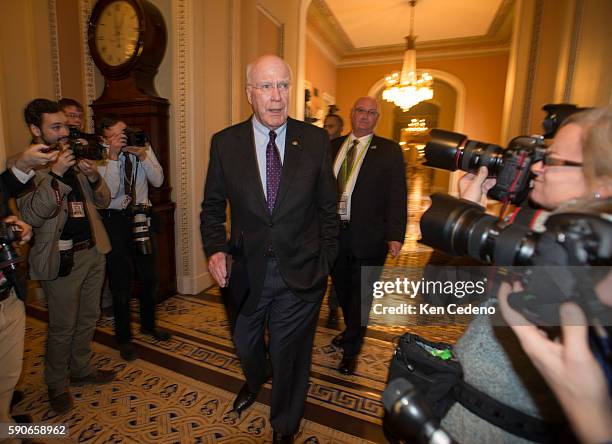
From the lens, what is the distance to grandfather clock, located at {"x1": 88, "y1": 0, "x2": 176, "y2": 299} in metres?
2.77

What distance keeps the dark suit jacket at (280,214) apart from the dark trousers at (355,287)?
59 cm

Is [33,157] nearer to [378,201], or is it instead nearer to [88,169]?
[88,169]

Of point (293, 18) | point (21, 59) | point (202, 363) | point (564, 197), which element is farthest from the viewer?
point (293, 18)

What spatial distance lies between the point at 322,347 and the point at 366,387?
498 millimetres

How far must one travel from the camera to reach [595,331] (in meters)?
0.56

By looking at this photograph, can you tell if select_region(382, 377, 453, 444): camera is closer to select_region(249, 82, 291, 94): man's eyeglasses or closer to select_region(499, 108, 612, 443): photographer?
select_region(499, 108, 612, 443): photographer

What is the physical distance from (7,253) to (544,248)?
155 centimetres

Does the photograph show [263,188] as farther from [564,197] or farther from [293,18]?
[293,18]

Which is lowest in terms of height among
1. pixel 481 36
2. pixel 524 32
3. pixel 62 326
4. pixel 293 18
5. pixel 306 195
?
pixel 62 326

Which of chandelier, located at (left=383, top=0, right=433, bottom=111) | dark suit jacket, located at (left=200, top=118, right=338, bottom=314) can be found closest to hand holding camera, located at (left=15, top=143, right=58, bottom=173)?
dark suit jacket, located at (left=200, top=118, right=338, bottom=314)

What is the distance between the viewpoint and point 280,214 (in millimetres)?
1418

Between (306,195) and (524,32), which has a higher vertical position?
(524,32)

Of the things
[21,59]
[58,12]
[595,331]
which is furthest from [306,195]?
[58,12]

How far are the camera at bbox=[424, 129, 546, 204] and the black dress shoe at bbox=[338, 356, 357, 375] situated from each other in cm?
141
